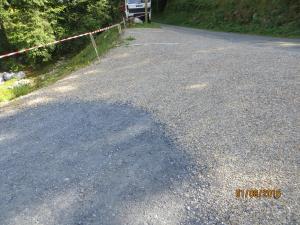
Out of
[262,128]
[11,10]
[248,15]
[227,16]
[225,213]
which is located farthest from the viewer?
[227,16]

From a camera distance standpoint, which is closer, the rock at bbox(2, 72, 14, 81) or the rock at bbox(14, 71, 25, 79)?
the rock at bbox(2, 72, 14, 81)

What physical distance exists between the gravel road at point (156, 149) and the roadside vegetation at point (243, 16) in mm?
10530

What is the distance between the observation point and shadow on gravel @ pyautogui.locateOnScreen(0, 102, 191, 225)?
4.23 metres

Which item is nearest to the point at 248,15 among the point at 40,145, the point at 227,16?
the point at 227,16

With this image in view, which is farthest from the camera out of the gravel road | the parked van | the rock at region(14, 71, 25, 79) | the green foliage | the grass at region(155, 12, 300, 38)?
the parked van

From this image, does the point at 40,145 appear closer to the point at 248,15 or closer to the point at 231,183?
the point at 231,183

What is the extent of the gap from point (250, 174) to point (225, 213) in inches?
34.9

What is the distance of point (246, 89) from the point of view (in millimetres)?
7621
